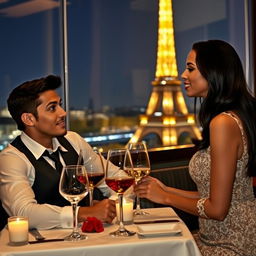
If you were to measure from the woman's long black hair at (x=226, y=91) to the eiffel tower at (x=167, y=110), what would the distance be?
5.59 meters

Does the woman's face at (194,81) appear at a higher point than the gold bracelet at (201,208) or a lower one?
→ higher

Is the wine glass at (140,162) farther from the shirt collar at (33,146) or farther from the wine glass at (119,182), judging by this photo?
the shirt collar at (33,146)

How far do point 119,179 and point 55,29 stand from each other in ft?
9.97

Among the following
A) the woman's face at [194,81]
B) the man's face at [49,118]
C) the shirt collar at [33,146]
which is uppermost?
the woman's face at [194,81]

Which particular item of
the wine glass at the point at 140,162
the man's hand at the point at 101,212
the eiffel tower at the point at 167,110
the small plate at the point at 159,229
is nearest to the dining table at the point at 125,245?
the small plate at the point at 159,229

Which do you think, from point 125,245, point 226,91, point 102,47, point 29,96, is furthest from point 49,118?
point 102,47

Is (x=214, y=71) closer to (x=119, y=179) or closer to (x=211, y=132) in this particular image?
(x=211, y=132)

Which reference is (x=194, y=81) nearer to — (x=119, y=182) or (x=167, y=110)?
(x=119, y=182)

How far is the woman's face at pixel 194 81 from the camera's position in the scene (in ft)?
7.58

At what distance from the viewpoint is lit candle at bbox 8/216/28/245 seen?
71.0 inches

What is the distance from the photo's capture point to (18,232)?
180 cm

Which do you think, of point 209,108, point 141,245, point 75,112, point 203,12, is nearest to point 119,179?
point 141,245

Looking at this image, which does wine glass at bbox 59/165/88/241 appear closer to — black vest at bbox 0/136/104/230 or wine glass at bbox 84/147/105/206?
wine glass at bbox 84/147/105/206

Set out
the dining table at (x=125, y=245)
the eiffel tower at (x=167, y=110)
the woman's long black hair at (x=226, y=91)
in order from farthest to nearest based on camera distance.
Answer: the eiffel tower at (x=167, y=110), the woman's long black hair at (x=226, y=91), the dining table at (x=125, y=245)
